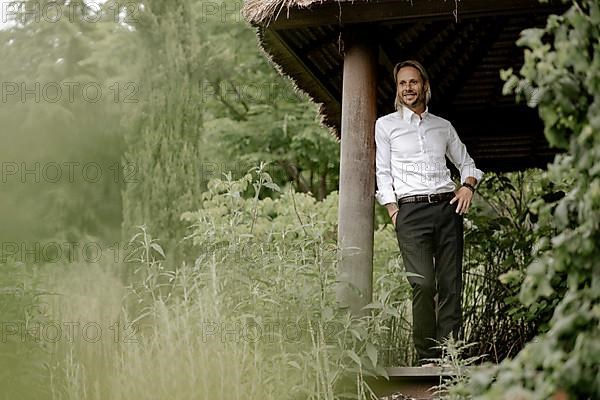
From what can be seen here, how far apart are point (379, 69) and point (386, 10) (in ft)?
5.87

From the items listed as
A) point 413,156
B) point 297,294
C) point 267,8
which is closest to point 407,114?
point 413,156

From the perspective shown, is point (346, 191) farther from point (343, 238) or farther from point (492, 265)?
point (492, 265)

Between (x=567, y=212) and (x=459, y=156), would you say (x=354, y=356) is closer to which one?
(x=459, y=156)

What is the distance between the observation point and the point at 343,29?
5.94 meters

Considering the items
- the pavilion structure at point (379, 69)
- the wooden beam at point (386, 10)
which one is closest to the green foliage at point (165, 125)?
the pavilion structure at point (379, 69)

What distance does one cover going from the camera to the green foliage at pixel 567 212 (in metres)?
2.51

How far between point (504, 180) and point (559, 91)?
207 inches

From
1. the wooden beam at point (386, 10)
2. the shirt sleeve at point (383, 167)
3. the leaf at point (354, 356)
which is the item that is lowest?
the leaf at point (354, 356)

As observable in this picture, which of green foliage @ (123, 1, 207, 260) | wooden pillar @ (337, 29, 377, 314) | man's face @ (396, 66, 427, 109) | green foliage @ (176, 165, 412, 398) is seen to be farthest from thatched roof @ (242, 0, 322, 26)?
green foliage @ (123, 1, 207, 260)

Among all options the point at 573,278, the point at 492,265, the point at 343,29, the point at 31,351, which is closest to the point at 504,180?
the point at 492,265

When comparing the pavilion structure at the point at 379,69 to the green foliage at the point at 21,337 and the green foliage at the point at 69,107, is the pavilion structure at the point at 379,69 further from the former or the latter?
the green foliage at the point at 69,107

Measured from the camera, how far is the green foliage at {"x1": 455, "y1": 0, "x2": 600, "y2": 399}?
2514mm

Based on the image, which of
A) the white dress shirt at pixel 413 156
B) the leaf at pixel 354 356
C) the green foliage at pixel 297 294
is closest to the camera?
the leaf at pixel 354 356

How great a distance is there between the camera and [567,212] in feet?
8.79
